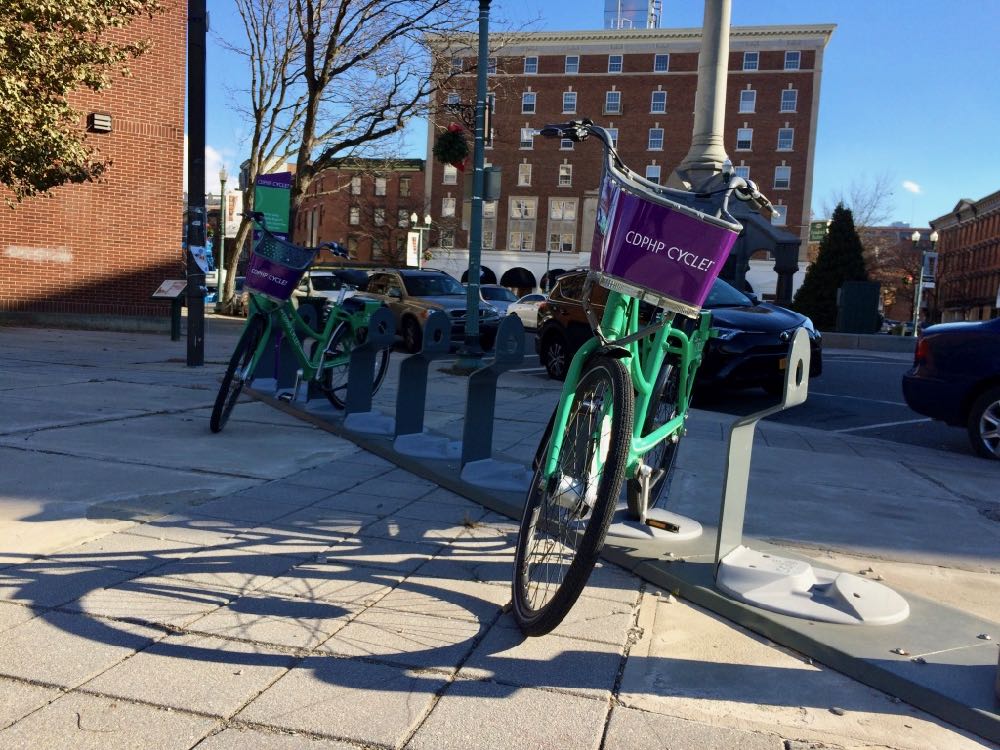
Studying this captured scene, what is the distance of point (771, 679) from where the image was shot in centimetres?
283

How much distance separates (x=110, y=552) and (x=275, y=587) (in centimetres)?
83

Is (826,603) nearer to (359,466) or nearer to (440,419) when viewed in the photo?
(359,466)

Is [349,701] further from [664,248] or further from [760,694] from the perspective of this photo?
[664,248]

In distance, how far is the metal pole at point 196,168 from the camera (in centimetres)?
1090

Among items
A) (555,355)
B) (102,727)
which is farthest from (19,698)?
(555,355)

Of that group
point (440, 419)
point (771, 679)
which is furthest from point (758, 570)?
point (440, 419)

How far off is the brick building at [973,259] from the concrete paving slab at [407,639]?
77719 millimetres

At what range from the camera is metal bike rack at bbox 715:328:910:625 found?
3238mm

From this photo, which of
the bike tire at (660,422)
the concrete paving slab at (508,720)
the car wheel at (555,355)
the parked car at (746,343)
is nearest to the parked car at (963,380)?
the parked car at (746,343)

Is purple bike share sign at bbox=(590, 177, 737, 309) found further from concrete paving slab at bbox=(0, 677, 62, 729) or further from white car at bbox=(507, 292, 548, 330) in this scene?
white car at bbox=(507, 292, 548, 330)

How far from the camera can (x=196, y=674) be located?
2.65 m

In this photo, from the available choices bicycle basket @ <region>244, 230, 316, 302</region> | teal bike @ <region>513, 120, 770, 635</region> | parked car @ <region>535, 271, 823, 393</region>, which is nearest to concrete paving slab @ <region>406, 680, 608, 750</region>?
teal bike @ <region>513, 120, 770, 635</region>

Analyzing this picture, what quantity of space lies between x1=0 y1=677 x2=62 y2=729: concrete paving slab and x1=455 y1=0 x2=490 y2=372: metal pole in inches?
404

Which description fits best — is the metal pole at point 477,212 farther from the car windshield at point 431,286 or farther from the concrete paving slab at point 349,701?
the concrete paving slab at point 349,701
